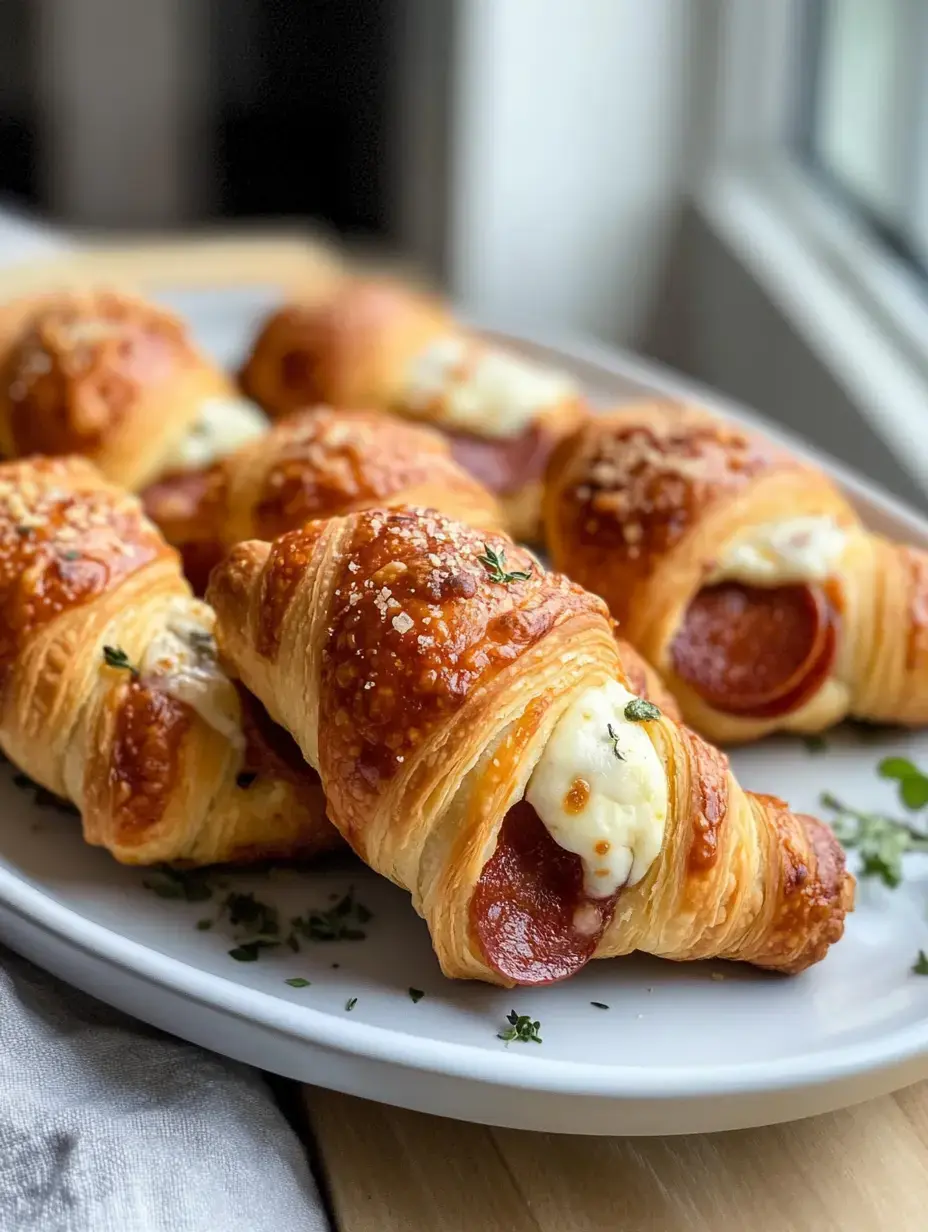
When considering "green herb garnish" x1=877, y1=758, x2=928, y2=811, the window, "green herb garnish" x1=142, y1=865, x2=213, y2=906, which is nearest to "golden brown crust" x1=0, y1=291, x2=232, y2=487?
"green herb garnish" x1=142, y1=865, x2=213, y2=906

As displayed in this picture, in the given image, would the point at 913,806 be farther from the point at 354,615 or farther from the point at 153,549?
the point at 153,549

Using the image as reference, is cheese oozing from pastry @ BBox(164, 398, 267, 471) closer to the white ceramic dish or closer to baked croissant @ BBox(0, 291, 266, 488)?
baked croissant @ BBox(0, 291, 266, 488)

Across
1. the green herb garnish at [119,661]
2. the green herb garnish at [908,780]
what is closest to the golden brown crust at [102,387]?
the green herb garnish at [119,661]

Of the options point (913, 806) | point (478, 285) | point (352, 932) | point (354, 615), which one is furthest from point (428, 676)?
point (478, 285)

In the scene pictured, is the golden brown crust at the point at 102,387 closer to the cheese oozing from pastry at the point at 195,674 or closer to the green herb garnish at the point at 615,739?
the cheese oozing from pastry at the point at 195,674

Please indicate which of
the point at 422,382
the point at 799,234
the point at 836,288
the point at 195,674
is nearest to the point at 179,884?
the point at 195,674
